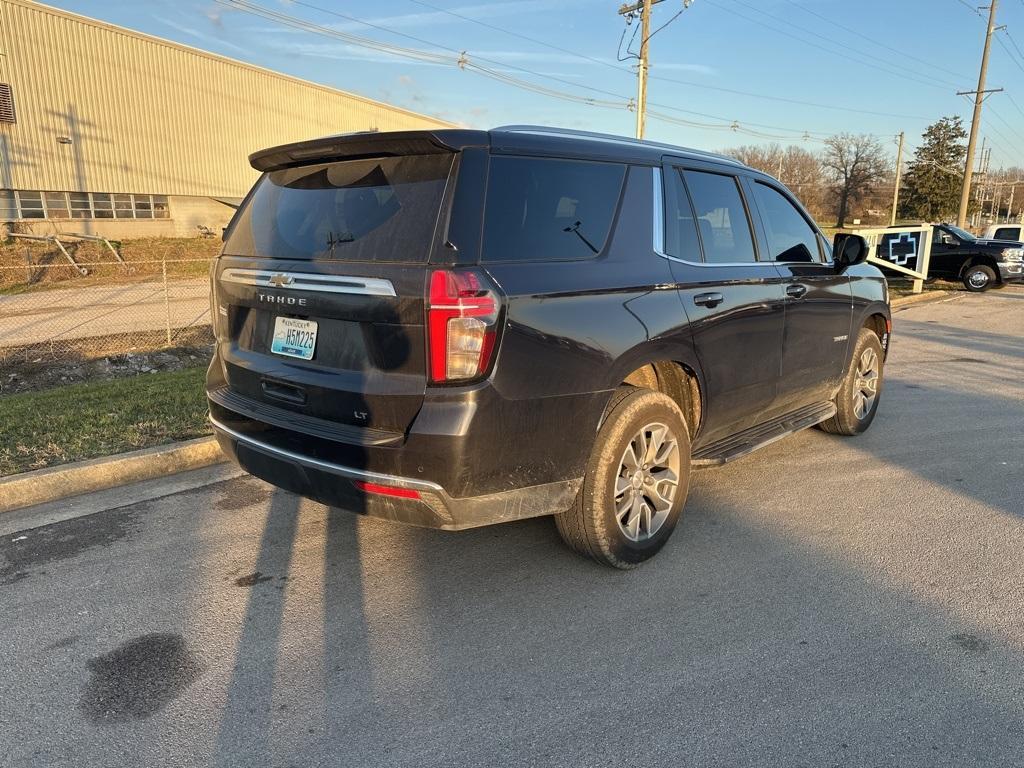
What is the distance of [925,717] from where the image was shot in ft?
8.24

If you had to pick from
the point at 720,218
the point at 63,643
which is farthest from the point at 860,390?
the point at 63,643

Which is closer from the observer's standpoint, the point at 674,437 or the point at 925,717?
the point at 925,717

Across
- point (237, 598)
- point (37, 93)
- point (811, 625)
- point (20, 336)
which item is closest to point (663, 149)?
point (811, 625)

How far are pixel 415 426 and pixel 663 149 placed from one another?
2200 millimetres

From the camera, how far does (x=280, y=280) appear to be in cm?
319

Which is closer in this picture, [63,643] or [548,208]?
[63,643]

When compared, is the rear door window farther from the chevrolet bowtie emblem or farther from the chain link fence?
the chain link fence

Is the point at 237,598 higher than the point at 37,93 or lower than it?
lower

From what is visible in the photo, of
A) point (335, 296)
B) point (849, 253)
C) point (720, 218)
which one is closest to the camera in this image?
point (335, 296)

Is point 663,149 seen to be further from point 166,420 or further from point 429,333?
A: point 166,420

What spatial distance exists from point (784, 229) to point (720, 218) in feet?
2.79

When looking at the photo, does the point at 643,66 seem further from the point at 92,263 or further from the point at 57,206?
the point at 57,206

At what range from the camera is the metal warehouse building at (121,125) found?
27469 mm

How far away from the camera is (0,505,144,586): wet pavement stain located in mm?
3570
